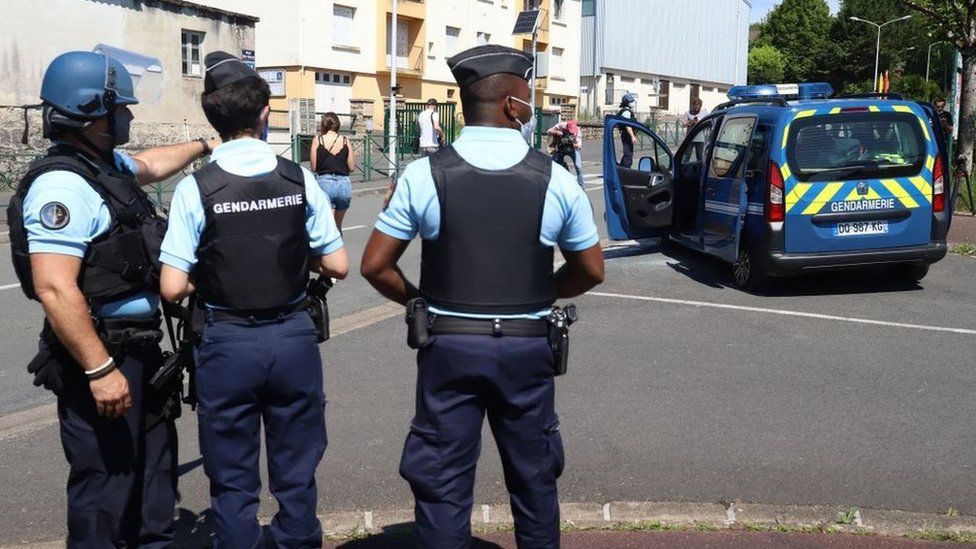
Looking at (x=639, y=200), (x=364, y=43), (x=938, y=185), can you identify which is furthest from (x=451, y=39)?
(x=938, y=185)

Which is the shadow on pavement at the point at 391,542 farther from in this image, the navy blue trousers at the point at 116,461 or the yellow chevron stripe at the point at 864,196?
the yellow chevron stripe at the point at 864,196

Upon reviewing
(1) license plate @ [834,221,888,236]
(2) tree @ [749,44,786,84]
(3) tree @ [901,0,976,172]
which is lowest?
(1) license plate @ [834,221,888,236]

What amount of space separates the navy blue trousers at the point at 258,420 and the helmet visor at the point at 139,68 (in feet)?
3.02

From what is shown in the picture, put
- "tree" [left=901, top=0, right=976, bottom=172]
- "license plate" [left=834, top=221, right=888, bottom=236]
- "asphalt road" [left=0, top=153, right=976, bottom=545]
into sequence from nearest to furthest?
"asphalt road" [left=0, top=153, right=976, bottom=545], "license plate" [left=834, top=221, right=888, bottom=236], "tree" [left=901, top=0, right=976, bottom=172]

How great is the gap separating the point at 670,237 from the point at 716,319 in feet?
9.57

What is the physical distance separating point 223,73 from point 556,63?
5285 cm

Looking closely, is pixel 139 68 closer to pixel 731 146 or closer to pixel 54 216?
pixel 54 216

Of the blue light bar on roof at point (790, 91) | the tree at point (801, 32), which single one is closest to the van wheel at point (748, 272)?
the blue light bar on roof at point (790, 91)

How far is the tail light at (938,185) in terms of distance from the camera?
9281 mm

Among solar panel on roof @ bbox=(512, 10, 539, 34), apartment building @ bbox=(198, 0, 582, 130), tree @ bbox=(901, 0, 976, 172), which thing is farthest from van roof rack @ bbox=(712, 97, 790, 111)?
apartment building @ bbox=(198, 0, 582, 130)

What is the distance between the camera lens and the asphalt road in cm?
472

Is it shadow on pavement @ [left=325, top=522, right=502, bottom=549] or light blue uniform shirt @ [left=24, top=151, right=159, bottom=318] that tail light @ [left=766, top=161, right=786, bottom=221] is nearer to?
shadow on pavement @ [left=325, top=522, right=502, bottom=549]

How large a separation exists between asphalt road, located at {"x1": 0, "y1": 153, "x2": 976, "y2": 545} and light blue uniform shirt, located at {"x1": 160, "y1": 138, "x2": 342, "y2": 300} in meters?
1.53

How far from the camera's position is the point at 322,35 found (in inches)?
1528
